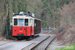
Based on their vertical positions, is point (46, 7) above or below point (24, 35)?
above

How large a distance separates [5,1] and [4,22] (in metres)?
2.47

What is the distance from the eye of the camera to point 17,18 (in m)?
22.1

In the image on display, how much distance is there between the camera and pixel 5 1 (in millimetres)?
21469

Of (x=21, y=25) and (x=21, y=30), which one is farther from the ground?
(x=21, y=25)

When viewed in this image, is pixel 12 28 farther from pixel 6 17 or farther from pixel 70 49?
pixel 70 49

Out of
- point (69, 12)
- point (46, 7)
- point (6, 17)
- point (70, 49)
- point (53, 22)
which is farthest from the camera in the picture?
point (53, 22)

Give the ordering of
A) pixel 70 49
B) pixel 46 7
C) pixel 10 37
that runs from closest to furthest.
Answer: pixel 70 49 → pixel 10 37 → pixel 46 7

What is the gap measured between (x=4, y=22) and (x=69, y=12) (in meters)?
16.5

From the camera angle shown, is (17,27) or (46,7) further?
(46,7)

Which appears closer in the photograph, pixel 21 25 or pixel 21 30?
pixel 21 30

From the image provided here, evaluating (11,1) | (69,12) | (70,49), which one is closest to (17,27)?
(11,1)

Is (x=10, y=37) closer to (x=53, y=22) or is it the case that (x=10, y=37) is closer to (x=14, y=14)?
(x=14, y=14)

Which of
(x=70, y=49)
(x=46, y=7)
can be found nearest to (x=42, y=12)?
(x=46, y=7)

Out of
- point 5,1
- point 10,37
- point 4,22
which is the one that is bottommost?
point 10,37
